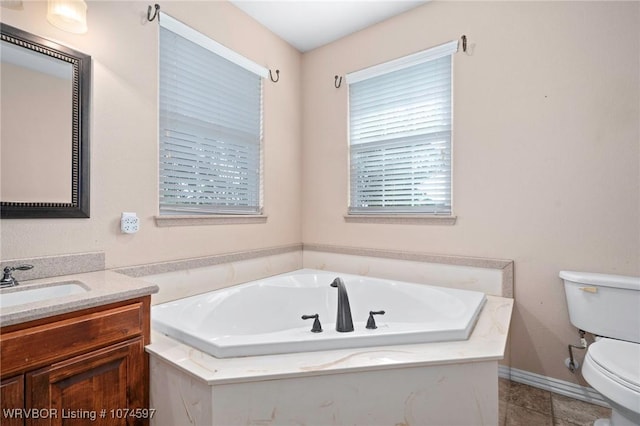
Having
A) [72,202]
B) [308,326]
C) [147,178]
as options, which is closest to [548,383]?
[308,326]

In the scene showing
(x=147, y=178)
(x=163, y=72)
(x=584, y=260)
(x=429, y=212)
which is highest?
(x=163, y=72)

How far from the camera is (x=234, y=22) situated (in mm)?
2342

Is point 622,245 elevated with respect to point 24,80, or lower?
lower

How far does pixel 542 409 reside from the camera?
69.2 inches

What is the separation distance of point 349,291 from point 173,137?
1.56 m

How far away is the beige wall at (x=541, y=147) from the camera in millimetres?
1726

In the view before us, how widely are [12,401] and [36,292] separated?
47 centimetres

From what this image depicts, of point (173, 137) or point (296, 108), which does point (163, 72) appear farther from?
point (296, 108)

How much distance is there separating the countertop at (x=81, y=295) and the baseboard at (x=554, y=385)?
7.17 feet

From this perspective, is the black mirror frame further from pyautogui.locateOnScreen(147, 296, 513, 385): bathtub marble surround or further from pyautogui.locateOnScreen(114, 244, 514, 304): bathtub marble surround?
pyautogui.locateOnScreen(147, 296, 513, 385): bathtub marble surround

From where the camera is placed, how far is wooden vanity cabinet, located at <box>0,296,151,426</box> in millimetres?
1004

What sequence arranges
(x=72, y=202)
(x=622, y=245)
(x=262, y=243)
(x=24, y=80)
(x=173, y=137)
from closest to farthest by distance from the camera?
(x=24, y=80)
(x=72, y=202)
(x=622, y=245)
(x=173, y=137)
(x=262, y=243)

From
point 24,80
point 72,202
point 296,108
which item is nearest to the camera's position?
point 24,80

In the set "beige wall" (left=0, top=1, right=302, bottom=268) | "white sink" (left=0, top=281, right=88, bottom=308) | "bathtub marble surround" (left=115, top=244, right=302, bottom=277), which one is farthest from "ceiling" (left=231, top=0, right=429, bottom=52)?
"white sink" (left=0, top=281, right=88, bottom=308)
